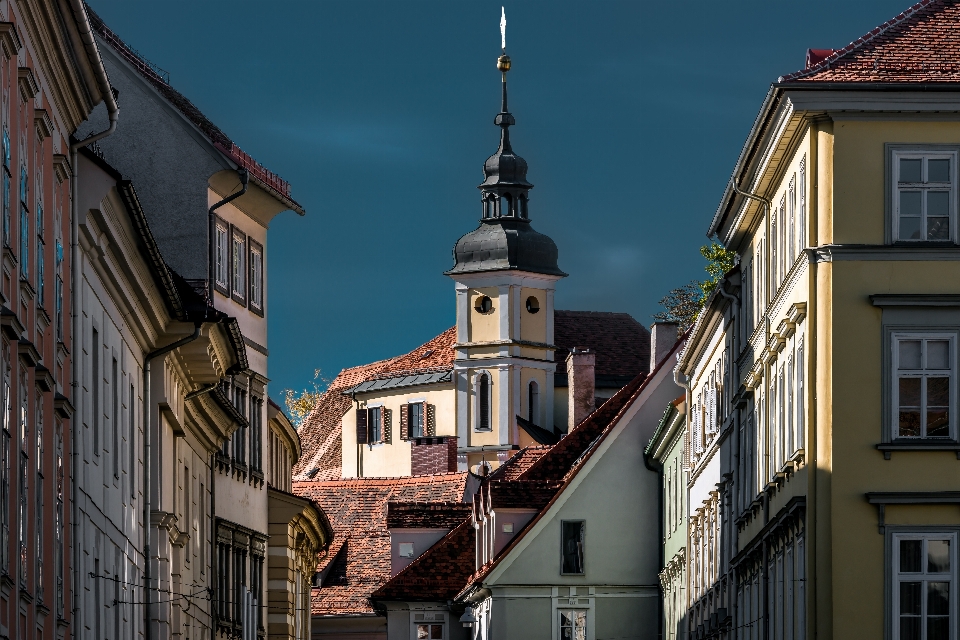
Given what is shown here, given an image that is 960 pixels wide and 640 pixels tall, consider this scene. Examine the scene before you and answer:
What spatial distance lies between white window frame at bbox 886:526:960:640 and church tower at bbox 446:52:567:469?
99702mm

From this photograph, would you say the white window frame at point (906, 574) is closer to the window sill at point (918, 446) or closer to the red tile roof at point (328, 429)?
the window sill at point (918, 446)

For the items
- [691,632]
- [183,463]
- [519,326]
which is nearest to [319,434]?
[519,326]

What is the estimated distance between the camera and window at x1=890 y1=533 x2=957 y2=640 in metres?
27.0

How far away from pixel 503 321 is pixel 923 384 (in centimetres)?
10098

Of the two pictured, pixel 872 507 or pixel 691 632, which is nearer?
pixel 872 507

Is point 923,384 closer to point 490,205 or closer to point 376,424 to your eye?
point 490,205

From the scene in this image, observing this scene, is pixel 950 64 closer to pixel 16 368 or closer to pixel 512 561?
pixel 16 368

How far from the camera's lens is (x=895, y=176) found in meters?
28.0

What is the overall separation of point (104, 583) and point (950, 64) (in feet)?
38.7

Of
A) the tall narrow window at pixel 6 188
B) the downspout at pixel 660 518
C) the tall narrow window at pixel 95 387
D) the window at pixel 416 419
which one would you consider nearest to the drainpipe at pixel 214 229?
the tall narrow window at pixel 95 387

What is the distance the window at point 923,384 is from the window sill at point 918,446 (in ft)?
0.56

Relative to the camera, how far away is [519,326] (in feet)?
422

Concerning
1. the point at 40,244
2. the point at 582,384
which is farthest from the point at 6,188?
the point at 582,384

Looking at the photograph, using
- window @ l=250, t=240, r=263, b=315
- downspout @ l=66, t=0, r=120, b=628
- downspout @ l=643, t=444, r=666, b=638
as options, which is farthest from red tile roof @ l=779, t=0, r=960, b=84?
downspout @ l=643, t=444, r=666, b=638
